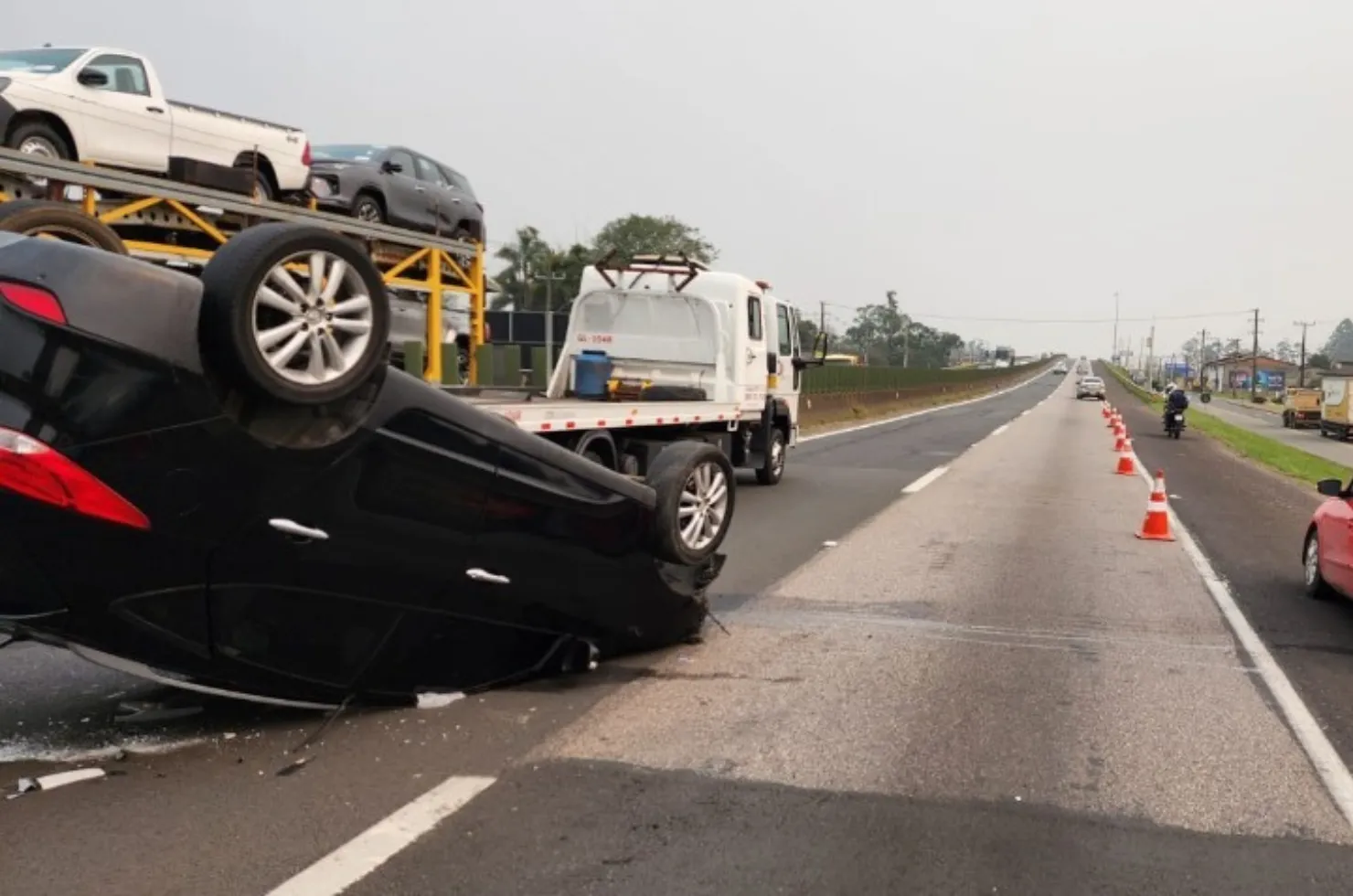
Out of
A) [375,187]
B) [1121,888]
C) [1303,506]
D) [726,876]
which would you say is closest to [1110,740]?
[1121,888]

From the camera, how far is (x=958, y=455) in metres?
24.4

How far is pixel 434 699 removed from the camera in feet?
17.4

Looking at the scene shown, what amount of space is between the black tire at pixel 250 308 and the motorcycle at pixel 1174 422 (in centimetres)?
3462

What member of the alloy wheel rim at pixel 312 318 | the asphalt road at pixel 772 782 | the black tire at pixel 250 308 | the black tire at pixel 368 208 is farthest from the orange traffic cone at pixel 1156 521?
the black tire at pixel 250 308

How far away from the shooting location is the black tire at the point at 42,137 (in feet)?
28.7

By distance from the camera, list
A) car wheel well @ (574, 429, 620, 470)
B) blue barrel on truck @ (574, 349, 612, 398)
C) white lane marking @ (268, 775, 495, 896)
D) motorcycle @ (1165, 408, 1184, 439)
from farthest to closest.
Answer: motorcycle @ (1165, 408, 1184, 439) → blue barrel on truck @ (574, 349, 612, 398) → car wheel well @ (574, 429, 620, 470) → white lane marking @ (268, 775, 495, 896)

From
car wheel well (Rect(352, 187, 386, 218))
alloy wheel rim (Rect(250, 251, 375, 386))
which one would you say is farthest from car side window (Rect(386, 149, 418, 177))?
alloy wheel rim (Rect(250, 251, 375, 386))

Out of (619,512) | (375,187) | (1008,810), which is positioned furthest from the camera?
(375,187)

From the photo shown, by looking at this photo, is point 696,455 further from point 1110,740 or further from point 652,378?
point 652,378

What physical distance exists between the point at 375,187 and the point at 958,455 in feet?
48.8

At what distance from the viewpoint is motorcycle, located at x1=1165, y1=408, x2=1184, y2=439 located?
34.9 metres

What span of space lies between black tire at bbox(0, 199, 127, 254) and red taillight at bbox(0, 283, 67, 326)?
2225 millimetres

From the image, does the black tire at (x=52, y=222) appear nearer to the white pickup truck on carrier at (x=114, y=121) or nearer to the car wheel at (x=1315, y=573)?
the white pickup truck on carrier at (x=114, y=121)

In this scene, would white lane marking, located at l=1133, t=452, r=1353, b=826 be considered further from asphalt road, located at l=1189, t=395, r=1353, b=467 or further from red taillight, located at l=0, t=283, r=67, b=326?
asphalt road, located at l=1189, t=395, r=1353, b=467
